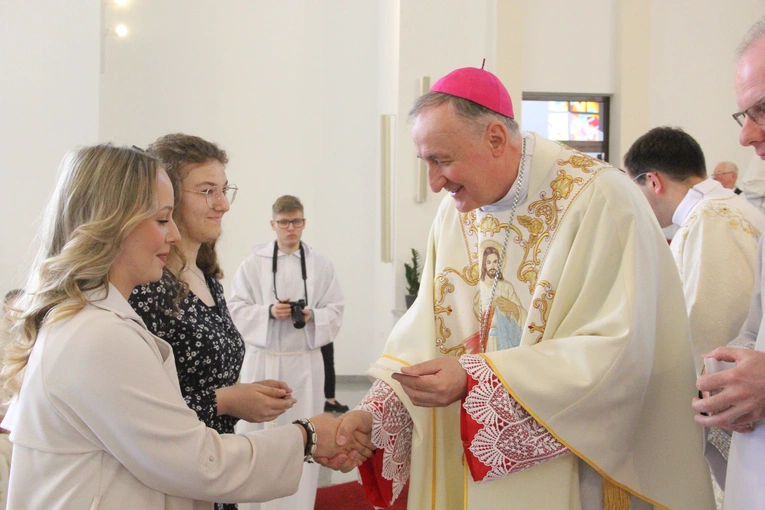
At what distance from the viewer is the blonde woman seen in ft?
5.05

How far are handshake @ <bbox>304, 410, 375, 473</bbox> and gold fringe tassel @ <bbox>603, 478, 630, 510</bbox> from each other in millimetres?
684

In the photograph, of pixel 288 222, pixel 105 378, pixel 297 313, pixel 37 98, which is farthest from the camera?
pixel 37 98

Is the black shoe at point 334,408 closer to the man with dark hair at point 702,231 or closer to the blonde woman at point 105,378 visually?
the man with dark hair at point 702,231

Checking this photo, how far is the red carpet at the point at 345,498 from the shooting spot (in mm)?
4965

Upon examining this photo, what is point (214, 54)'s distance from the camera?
908 centimetres

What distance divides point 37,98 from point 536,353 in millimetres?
6608

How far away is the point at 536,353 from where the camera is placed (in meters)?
1.95

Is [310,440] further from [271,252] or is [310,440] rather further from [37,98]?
[37,98]

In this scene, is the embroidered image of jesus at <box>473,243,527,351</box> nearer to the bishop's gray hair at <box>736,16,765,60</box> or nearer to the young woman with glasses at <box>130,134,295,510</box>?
the young woman with glasses at <box>130,134,295,510</box>

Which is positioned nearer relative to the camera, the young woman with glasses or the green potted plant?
the young woman with glasses

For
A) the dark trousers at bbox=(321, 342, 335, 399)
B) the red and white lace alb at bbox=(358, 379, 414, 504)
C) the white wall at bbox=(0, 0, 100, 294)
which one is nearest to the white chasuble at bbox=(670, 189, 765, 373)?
the red and white lace alb at bbox=(358, 379, 414, 504)

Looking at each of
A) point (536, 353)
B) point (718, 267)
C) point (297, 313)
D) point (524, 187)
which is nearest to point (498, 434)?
point (536, 353)

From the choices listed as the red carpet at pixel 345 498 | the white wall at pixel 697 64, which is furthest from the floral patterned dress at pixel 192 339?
the white wall at pixel 697 64

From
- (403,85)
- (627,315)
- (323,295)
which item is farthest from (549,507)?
(403,85)
